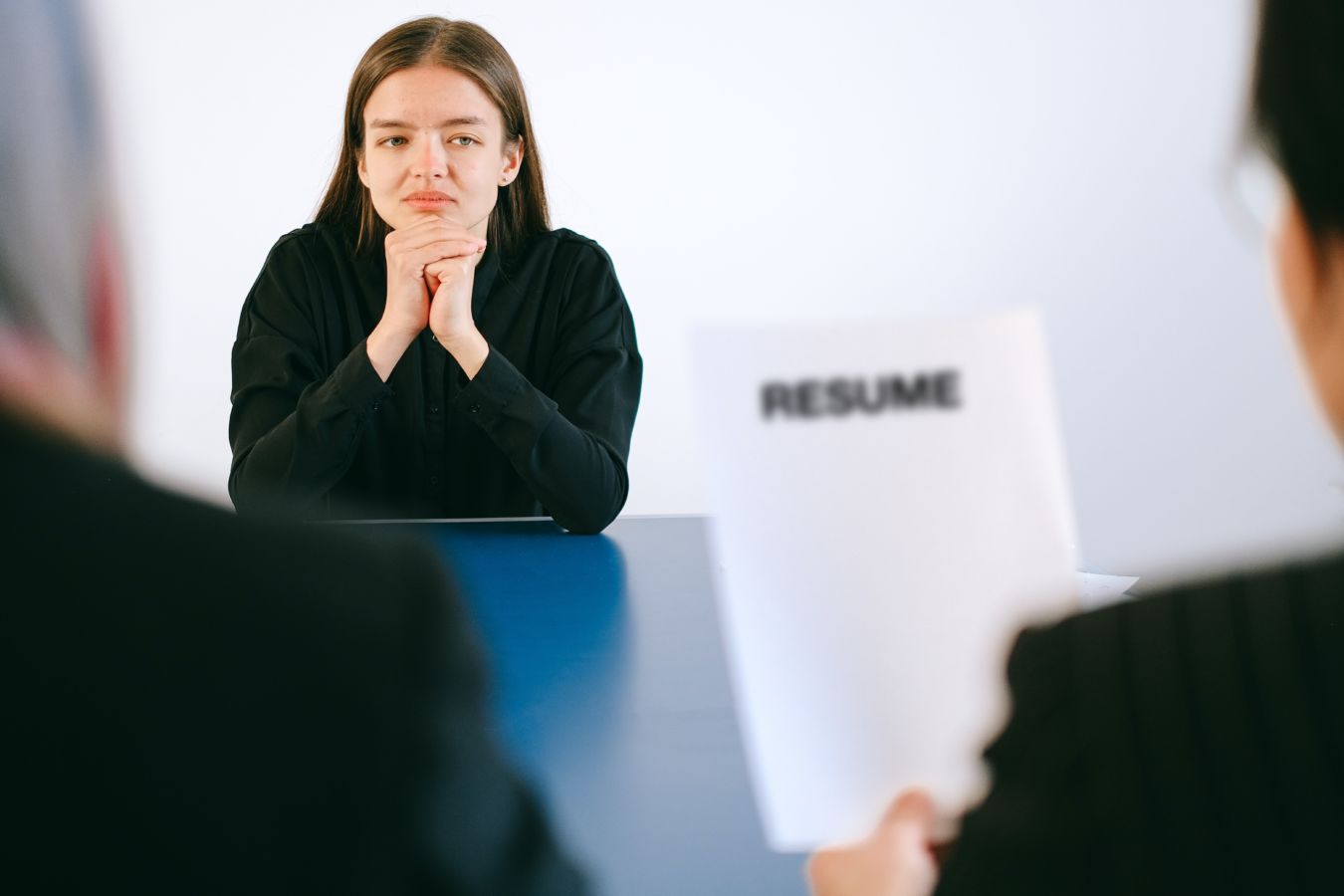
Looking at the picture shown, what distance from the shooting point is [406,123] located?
1.66m

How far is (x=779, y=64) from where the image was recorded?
377cm

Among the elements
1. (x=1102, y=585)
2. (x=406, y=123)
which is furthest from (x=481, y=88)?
(x=1102, y=585)

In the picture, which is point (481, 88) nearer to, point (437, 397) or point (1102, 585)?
point (437, 397)

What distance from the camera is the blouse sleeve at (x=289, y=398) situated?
4.91ft

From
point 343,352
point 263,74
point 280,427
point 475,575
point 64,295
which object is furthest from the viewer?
point 263,74

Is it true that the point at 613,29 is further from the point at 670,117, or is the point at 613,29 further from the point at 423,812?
the point at 423,812

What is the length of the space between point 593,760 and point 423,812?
40 cm

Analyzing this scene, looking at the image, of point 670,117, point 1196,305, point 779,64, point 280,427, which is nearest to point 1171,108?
point 1196,305

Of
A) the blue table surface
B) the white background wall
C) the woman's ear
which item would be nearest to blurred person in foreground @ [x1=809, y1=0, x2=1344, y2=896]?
the blue table surface

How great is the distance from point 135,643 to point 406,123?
1.44m

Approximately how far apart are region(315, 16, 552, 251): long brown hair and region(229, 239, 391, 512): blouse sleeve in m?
0.12

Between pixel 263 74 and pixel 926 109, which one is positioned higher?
pixel 263 74

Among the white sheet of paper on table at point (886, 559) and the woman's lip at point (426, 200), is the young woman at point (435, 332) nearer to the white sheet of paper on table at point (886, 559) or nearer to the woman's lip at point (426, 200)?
the woman's lip at point (426, 200)

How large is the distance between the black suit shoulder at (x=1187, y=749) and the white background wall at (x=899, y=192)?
3.46m
